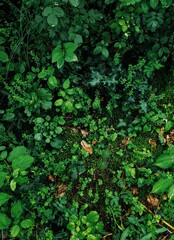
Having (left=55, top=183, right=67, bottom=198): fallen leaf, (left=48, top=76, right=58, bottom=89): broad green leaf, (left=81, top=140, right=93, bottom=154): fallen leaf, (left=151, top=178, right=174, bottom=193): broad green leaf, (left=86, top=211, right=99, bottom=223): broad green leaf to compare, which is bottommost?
(left=86, top=211, right=99, bottom=223): broad green leaf

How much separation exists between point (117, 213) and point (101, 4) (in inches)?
83.5

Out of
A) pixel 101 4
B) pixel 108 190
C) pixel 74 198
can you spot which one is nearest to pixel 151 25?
pixel 101 4

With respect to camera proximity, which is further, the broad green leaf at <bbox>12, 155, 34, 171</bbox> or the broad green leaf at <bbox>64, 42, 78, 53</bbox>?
the broad green leaf at <bbox>64, 42, 78, 53</bbox>

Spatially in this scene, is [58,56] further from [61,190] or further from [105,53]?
[61,190]

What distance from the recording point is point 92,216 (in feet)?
9.98

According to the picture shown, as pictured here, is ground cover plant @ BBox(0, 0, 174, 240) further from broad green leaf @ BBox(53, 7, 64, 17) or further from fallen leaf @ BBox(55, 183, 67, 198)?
broad green leaf @ BBox(53, 7, 64, 17)

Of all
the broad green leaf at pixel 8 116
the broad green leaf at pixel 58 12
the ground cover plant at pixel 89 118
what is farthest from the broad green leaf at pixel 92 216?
the broad green leaf at pixel 58 12

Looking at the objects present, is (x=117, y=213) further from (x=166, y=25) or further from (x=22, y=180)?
(x=166, y=25)

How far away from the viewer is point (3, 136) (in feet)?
10.5

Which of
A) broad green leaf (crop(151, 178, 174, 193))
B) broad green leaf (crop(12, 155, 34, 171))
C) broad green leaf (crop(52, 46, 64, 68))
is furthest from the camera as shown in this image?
broad green leaf (crop(52, 46, 64, 68))

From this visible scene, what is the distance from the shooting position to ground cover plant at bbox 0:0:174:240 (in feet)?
9.91

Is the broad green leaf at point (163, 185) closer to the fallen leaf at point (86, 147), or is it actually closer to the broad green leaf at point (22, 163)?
the fallen leaf at point (86, 147)

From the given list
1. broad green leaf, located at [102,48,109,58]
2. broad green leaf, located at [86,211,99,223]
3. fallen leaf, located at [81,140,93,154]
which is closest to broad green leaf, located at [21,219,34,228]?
broad green leaf, located at [86,211,99,223]

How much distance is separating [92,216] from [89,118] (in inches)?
39.2
